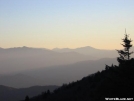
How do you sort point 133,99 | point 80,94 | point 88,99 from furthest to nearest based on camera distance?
point 80,94 < point 88,99 < point 133,99

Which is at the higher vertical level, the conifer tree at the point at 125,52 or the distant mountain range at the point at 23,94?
the conifer tree at the point at 125,52

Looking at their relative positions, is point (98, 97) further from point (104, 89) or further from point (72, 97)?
point (72, 97)

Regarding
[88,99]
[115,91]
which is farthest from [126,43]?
[88,99]

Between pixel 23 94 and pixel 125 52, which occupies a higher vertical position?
pixel 125 52

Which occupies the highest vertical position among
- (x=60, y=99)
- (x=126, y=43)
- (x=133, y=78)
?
(x=126, y=43)

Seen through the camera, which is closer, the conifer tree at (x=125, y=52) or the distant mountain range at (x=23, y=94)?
the conifer tree at (x=125, y=52)

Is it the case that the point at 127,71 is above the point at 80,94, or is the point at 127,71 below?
above

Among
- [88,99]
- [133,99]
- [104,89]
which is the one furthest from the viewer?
[88,99]

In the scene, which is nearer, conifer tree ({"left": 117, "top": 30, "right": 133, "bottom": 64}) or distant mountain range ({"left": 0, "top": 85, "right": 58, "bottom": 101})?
conifer tree ({"left": 117, "top": 30, "right": 133, "bottom": 64})

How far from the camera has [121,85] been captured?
575 inches

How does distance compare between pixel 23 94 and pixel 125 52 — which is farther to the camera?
pixel 23 94

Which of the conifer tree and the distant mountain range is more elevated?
the conifer tree

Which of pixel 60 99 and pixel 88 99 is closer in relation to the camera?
pixel 88 99

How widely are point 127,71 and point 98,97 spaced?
3.05 m
